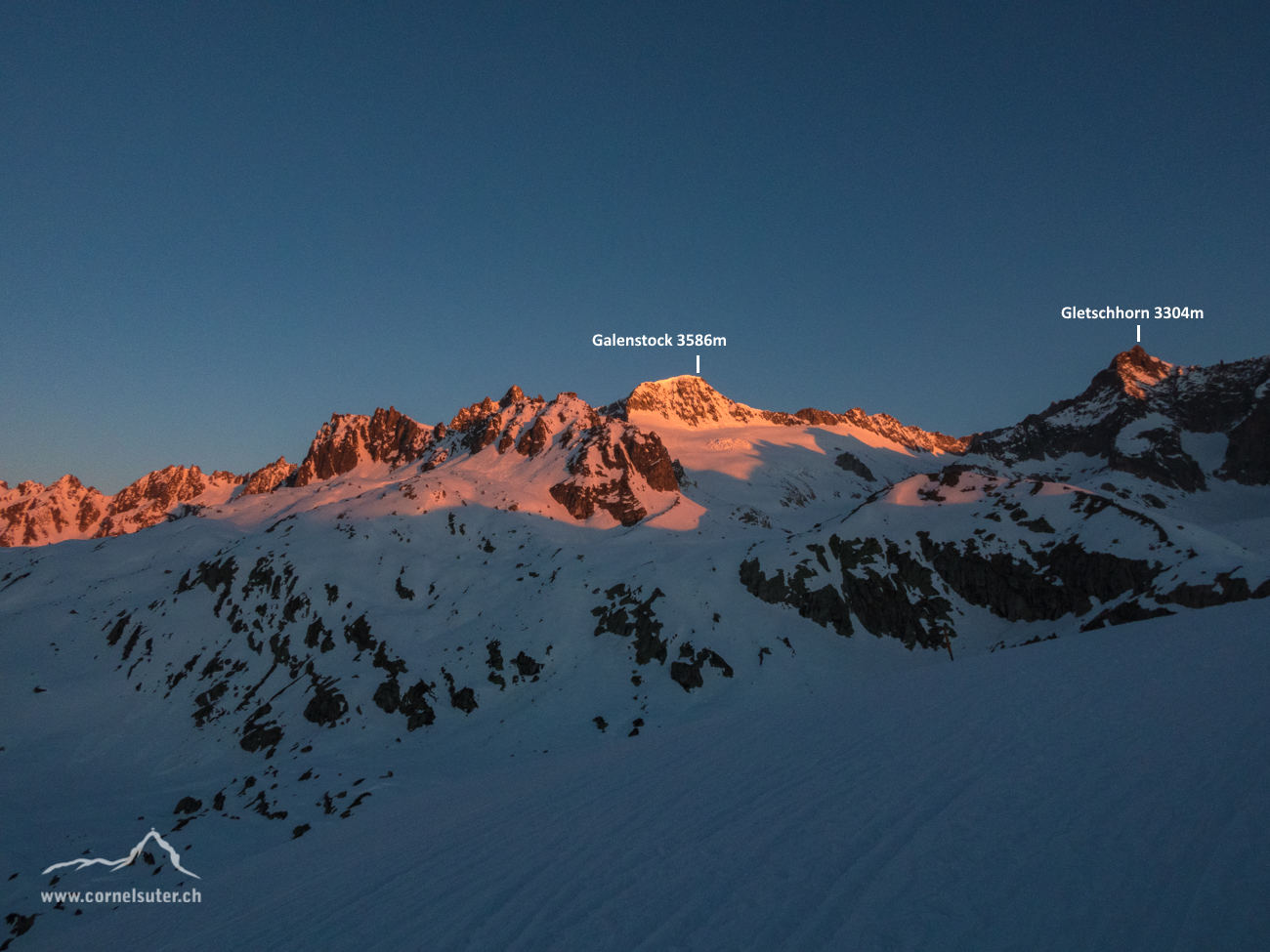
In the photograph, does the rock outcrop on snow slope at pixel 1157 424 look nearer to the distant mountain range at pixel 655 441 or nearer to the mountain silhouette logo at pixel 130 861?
the distant mountain range at pixel 655 441

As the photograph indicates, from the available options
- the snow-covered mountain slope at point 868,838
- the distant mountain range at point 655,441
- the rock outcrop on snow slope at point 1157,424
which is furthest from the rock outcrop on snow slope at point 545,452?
the rock outcrop on snow slope at point 1157,424

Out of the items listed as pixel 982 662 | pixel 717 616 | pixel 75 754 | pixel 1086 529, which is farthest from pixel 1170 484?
pixel 75 754

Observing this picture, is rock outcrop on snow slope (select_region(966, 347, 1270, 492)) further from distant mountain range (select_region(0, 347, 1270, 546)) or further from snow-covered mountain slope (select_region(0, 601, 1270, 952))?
snow-covered mountain slope (select_region(0, 601, 1270, 952))

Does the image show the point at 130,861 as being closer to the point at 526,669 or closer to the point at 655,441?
the point at 526,669

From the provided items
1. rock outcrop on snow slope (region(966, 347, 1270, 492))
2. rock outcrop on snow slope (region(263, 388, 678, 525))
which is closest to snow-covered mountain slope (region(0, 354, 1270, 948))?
rock outcrop on snow slope (region(263, 388, 678, 525))

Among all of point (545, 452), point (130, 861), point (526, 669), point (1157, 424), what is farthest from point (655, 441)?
point (1157, 424)

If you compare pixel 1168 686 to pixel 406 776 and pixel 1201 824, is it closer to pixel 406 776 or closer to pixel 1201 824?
pixel 1201 824
